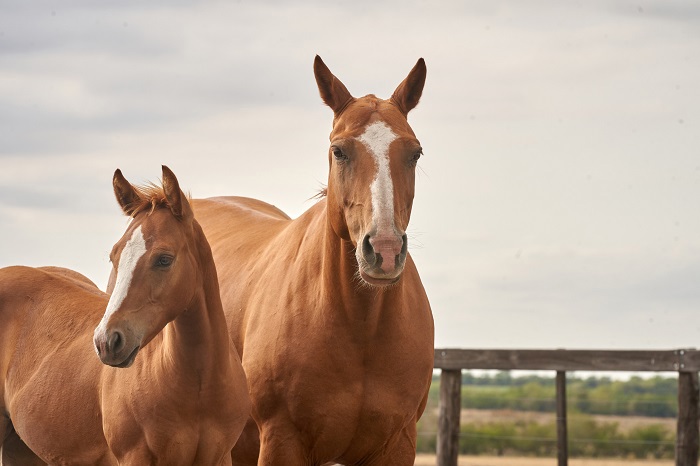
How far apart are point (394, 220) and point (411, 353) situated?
1.00m

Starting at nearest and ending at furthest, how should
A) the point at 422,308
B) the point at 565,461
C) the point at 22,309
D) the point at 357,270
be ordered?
1. the point at 357,270
2. the point at 422,308
3. the point at 22,309
4. the point at 565,461

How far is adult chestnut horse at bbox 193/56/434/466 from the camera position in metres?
5.02

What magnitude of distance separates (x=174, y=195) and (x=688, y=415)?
5.72m

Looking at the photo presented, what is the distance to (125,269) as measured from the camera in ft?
16.3

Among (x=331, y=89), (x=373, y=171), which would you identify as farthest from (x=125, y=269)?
(x=331, y=89)

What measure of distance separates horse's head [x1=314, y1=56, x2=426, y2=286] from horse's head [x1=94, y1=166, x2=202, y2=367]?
73 centimetres

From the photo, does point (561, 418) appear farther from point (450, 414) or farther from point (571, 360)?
point (450, 414)

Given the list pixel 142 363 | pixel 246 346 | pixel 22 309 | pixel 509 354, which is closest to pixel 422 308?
pixel 246 346

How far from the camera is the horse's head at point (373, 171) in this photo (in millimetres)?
4645

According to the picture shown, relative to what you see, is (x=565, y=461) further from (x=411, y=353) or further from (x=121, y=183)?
(x=121, y=183)

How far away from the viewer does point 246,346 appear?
5.80 metres

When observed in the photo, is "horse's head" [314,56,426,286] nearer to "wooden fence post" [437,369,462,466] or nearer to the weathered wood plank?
the weathered wood plank

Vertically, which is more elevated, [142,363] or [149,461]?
[142,363]

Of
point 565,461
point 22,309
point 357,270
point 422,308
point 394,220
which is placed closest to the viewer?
point 394,220
